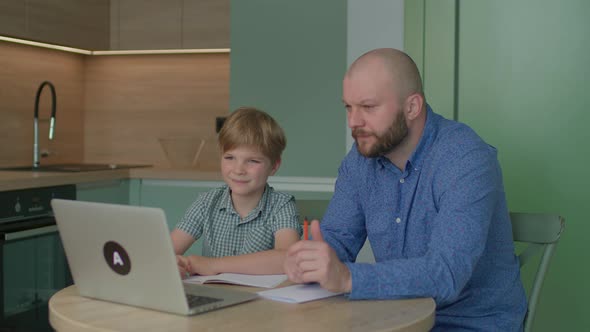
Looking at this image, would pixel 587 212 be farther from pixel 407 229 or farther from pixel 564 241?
pixel 407 229

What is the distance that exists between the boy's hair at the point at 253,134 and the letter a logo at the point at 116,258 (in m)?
0.72

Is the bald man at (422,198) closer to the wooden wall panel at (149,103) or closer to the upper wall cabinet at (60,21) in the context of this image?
the upper wall cabinet at (60,21)

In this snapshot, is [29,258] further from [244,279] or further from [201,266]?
[244,279]

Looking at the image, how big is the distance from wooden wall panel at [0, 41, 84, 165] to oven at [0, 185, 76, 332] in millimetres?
738

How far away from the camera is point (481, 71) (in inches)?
116

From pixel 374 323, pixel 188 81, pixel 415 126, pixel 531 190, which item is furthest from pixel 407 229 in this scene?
pixel 188 81

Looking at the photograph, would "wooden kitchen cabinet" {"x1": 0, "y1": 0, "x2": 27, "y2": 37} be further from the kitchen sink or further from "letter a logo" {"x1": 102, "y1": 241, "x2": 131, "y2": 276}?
"letter a logo" {"x1": 102, "y1": 241, "x2": 131, "y2": 276}

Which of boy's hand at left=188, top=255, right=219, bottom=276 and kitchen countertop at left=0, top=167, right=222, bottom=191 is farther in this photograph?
kitchen countertop at left=0, top=167, right=222, bottom=191

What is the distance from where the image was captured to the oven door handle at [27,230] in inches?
118

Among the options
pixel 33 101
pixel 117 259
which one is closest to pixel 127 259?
pixel 117 259

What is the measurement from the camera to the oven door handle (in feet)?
9.84

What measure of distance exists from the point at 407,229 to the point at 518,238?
327mm

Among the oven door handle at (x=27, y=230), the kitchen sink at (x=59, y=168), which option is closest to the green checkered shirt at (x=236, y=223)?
the oven door handle at (x=27, y=230)

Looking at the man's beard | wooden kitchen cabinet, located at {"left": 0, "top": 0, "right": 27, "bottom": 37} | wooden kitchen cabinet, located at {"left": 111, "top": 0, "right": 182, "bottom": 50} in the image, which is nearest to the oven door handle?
wooden kitchen cabinet, located at {"left": 0, "top": 0, "right": 27, "bottom": 37}
